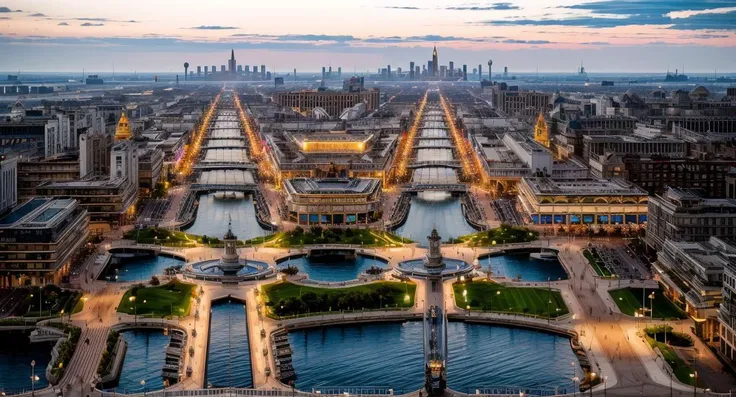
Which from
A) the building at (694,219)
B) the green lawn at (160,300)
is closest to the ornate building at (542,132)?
the building at (694,219)

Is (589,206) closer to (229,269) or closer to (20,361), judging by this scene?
(229,269)

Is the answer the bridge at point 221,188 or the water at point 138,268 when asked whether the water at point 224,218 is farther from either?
the water at point 138,268

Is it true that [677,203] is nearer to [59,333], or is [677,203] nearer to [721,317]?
[721,317]

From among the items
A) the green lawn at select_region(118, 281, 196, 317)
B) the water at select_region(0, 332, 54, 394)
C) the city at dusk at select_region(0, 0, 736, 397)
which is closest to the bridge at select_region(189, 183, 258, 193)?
the city at dusk at select_region(0, 0, 736, 397)

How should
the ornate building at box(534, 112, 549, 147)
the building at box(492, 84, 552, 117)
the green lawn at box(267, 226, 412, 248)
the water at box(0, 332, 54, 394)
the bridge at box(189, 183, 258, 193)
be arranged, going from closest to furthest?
1. the water at box(0, 332, 54, 394)
2. the green lawn at box(267, 226, 412, 248)
3. the bridge at box(189, 183, 258, 193)
4. the ornate building at box(534, 112, 549, 147)
5. the building at box(492, 84, 552, 117)

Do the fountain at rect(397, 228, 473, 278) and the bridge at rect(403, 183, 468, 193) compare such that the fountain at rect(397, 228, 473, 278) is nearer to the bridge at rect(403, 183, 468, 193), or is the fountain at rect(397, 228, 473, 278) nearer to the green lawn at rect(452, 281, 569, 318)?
the green lawn at rect(452, 281, 569, 318)

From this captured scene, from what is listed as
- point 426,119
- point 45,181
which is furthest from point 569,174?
point 426,119

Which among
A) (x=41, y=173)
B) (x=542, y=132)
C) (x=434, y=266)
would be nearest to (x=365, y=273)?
(x=434, y=266)
